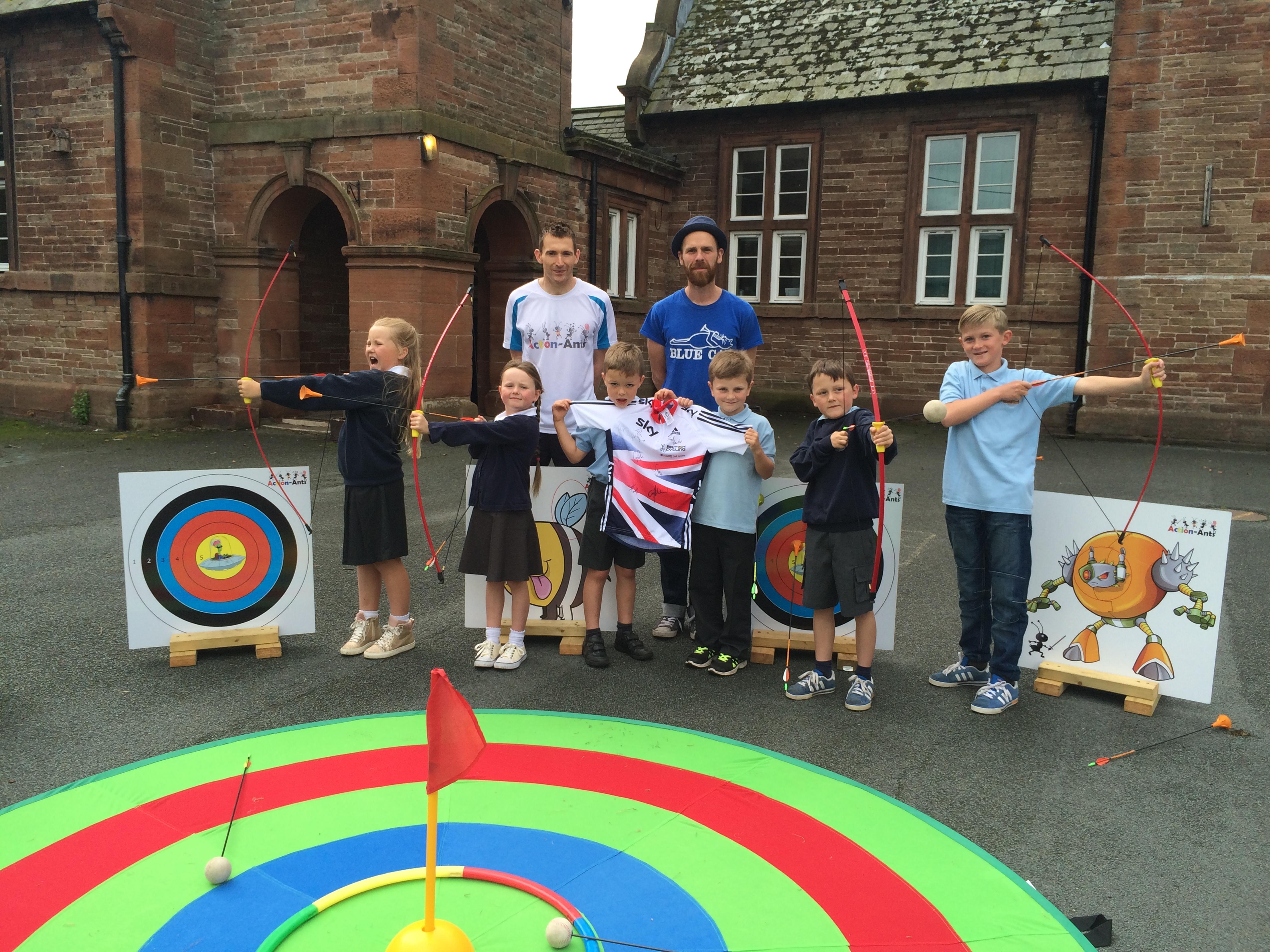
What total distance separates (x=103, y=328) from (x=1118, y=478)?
43.7 ft

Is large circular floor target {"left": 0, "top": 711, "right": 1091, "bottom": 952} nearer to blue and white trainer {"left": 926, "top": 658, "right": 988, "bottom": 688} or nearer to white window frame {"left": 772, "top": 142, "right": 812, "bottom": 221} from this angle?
blue and white trainer {"left": 926, "top": 658, "right": 988, "bottom": 688}

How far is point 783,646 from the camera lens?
15.8ft

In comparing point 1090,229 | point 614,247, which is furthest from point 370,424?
point 1090,229

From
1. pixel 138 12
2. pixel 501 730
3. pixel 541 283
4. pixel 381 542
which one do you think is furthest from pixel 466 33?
pixel 501 730

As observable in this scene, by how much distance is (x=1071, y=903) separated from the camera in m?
2.71

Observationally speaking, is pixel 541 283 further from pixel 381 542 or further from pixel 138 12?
pixel 138 12

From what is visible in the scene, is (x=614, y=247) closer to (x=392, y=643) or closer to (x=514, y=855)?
(x=392, y=643)

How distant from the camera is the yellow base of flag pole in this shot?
2176 millimetres

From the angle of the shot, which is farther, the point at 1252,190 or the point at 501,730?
the point at 1252,190

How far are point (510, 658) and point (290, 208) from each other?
10.9 meters

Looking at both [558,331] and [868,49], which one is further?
[868,49]

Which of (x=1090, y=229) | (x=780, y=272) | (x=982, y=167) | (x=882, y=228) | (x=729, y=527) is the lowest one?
(x=729, y=527)

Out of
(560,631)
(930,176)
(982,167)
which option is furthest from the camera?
(930,176)

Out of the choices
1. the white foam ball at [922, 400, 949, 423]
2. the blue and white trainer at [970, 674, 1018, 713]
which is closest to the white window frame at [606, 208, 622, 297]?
the white foam ball at [922, 400, 949, 423]
